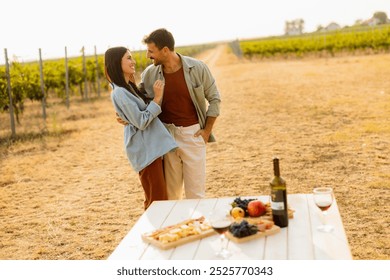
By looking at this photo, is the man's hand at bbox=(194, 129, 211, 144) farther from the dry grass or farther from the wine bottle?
the wine bottle

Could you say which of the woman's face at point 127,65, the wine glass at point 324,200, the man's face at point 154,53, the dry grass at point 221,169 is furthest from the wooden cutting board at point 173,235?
the dry grass at point 221,169

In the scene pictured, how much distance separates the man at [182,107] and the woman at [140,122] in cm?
21

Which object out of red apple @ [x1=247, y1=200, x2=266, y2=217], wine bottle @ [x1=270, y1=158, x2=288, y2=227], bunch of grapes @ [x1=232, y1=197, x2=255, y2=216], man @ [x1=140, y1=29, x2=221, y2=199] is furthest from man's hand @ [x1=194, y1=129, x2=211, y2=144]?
wine bottle @ [x1=270, y1=158, x2=288, y2=227]

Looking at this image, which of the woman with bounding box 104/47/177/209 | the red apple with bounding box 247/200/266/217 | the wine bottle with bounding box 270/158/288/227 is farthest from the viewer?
→ the woman with bounding box 104/47/177/209

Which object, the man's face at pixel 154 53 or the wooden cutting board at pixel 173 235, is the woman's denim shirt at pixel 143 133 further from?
the wooden cutting board at pixel 173 235

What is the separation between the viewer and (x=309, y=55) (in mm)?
34719

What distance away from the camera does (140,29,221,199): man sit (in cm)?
353

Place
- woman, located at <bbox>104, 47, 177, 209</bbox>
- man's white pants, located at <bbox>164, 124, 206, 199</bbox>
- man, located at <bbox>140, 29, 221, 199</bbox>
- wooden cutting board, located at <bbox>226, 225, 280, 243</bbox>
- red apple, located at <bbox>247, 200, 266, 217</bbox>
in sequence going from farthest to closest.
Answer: man's white pants, located at <bbox>164, 124, 206, 199</bbox>, man, located at <bbox>140, 29, 221, 199</bbox>, woman, located at <bbox>104, 47, 177, 209</bbox>, red apple, located at <bbox>247, 200, 266, 217</bbox>, wooden cutting board, located at <bbox>226, 225, 280, 243</bbox>

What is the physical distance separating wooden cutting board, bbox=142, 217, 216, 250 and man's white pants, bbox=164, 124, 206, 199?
120 cm

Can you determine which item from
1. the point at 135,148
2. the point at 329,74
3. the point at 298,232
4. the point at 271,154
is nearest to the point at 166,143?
the point at 135,148

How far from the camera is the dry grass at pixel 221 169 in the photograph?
4.59 metres

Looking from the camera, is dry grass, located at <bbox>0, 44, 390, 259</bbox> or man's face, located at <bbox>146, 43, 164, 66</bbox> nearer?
man's face, located at <bbox>146, 43, 164, 66</bbox>

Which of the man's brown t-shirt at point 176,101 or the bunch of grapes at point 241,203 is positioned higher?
the man's brown t-shirt at point 176,101

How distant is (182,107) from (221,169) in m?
3.05
